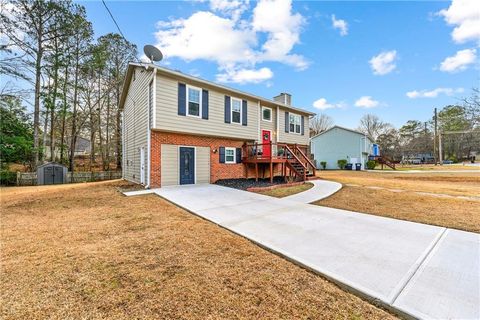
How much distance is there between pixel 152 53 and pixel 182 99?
2.65 m

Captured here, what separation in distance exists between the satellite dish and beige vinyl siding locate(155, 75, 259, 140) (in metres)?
1.69

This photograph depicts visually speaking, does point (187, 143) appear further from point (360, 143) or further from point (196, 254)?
point (360, 143)

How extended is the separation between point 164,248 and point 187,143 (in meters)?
7.94

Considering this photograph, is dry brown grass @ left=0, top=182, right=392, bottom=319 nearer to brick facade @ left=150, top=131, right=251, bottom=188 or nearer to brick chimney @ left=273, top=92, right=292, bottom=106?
brick facade @ left=150, top=131, right=251, bottom=188

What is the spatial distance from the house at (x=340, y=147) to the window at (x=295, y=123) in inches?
553

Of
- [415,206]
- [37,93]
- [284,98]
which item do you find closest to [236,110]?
[284,98]

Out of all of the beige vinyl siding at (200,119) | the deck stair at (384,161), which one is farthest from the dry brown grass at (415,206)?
the deck stair at (384,161)

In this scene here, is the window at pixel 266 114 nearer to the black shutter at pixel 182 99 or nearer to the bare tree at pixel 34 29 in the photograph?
the black shutter at pixel 182 99

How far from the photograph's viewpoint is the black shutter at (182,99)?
10.3 m

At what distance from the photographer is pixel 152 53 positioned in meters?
10.4

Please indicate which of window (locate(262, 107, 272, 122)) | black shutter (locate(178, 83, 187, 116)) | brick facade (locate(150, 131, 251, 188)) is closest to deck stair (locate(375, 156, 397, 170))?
window (locate(262, 107, 272, 122))

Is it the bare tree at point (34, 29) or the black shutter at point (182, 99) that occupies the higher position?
the bare tree at point (34, 29)

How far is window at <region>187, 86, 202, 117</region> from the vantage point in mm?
10625

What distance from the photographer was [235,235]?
4176 millimetres
